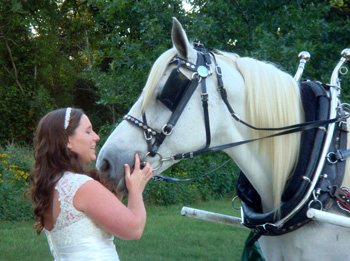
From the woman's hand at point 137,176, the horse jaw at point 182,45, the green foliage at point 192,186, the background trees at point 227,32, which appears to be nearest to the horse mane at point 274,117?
the horse jaw at point 182,45

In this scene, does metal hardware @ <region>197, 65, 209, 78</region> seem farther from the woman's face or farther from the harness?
the woman's face

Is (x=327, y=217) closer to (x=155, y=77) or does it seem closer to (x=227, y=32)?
(x=155, y=77)

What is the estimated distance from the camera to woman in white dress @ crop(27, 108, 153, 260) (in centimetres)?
201

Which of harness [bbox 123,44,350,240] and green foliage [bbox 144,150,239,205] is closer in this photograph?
harness [bbox 123,44,350,240]

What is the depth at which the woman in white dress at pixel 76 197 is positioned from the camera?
2.01 m

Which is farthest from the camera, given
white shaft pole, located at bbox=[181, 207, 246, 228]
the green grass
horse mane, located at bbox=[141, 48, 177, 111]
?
the green grass

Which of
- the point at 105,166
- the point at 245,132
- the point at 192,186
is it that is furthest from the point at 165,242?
the point at 105,166

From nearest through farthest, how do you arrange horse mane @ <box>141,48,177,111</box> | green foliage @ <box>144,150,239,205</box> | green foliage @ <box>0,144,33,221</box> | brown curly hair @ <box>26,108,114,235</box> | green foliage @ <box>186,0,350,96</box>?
brown curly hair @ <box>26,108,114,235</box>, horse mane @ <box>141,48,177,111</box>, green foliage @ <box>186,0,350,96</box>, green foliage @ <box>0,144,33,221</box>, green foliage @ <box>144,150,239,205</box>

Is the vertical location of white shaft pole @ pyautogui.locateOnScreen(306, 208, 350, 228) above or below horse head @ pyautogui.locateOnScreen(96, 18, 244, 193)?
below

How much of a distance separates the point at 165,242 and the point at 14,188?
304cm

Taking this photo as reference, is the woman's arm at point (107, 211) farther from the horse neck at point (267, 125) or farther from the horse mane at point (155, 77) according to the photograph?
the horse neck at point (267, 125)

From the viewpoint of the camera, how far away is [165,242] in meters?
6.39

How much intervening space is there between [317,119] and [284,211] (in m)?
0.47

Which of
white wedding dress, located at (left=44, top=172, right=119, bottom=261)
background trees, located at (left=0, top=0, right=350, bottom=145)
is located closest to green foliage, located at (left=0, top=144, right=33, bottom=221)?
background trees, located at (left=0, top=0, right=350, bottom=145)
